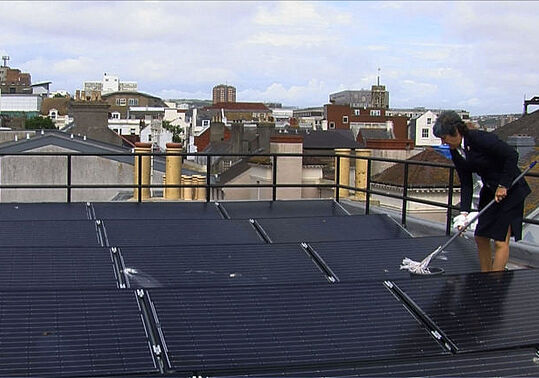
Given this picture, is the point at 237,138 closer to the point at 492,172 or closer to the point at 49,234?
the point at 49,234

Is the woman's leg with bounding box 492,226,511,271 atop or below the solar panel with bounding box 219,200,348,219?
atop

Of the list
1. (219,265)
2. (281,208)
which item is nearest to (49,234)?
(219,265)

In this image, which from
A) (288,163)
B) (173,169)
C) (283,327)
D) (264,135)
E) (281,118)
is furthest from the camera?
Answer: (281,118)

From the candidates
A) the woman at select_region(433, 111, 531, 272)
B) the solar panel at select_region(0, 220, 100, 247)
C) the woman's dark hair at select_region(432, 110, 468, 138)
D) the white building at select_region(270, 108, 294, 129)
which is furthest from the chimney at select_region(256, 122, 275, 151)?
the white building at select_region(270, 108, 294, 129)

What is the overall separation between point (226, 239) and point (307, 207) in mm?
3583

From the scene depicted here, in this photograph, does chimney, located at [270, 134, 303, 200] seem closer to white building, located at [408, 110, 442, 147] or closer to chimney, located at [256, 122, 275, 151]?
chimney, located at [256, 122, 275, 151]

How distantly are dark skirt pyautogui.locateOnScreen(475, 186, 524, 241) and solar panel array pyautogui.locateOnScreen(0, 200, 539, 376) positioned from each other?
2.18 ft

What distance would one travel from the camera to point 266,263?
6484 millimetres

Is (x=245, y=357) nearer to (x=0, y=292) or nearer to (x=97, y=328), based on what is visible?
(x=97, y=328)

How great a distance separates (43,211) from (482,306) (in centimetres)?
788

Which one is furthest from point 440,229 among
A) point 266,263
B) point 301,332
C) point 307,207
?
point 301,332

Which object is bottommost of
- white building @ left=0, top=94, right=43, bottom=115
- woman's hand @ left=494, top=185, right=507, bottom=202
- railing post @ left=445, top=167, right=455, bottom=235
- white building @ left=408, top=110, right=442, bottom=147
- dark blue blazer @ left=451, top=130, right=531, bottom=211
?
railing post @ left=445, top=167, right=455, bottom=235

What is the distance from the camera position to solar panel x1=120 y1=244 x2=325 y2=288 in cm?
606

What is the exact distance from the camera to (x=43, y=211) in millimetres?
10797
